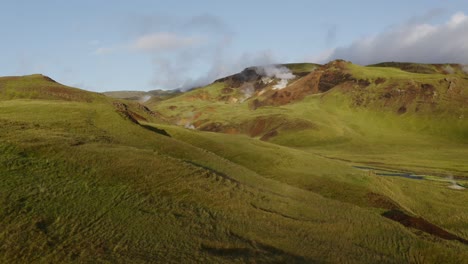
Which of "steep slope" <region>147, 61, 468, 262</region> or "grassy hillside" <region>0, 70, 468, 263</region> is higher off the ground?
"grassy hillside" <region>0, 70, 468, 263</region>

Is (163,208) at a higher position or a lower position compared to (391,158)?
higher

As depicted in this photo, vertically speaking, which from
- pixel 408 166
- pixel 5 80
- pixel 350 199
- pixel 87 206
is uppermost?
pixel 5 80

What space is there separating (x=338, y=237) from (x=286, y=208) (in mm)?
4429

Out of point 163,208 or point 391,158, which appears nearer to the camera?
point 163,208

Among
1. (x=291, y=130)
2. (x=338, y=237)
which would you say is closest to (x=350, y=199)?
(x=338, y=237)

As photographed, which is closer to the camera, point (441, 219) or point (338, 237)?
point (338, 237)

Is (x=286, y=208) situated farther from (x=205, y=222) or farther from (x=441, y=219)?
(x=441, y=219)

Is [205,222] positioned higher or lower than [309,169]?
higher

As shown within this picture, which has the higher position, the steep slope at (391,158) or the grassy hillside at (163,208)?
the grassy hillside at (163,208)

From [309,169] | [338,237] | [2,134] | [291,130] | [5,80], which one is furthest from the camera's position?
[291,130]

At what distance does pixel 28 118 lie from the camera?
36.3m

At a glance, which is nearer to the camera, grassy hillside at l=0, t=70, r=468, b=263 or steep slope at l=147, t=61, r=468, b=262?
grassy hillside at l=0, t=70, r=468, b=263

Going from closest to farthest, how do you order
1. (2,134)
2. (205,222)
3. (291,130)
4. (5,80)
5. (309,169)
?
(205,222) < (2,134) < (309,169) < (5,80) < (291,130)

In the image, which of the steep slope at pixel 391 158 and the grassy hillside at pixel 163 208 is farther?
the steep slope at pixel 391 158
